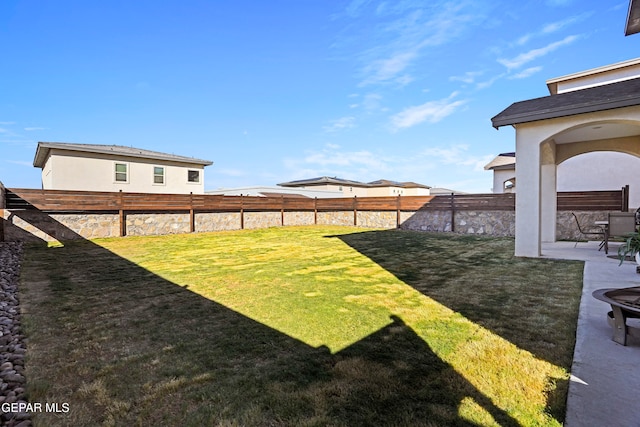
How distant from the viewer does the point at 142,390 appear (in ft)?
6.89

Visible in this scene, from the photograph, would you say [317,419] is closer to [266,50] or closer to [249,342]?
[249,342]

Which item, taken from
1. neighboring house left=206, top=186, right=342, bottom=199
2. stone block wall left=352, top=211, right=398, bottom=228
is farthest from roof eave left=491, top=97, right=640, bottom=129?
neighboring house left=206, top=186, right=342, bottom=199

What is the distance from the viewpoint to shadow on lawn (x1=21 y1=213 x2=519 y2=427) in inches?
71.4

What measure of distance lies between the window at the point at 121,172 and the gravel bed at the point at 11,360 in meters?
14.3

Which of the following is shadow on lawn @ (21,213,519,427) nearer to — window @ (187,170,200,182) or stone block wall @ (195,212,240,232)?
stone block wall @ (195,212,240,232)

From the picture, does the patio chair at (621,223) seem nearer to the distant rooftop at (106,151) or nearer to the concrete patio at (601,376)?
the concrete patio at (601,376)

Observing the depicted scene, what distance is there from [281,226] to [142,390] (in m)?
15.6

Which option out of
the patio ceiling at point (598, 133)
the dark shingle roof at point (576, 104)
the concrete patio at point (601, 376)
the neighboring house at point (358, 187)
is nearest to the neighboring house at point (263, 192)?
the neighboring house at point (358, 187)

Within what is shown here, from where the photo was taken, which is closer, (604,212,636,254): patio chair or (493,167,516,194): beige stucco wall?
(604,212,636,254): patio chair

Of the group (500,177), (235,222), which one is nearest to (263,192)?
(235,222)

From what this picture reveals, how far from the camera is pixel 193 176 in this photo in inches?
812

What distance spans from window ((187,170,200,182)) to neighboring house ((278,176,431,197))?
1474cm

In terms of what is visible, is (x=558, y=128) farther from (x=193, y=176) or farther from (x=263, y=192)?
(x=263, y=192)

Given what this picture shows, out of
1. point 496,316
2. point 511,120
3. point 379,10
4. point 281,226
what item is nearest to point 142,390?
point 496,316
